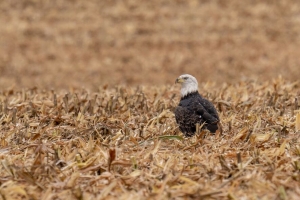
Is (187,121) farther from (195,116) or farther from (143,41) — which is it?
(143,41)

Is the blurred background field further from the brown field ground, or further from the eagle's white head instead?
the eagle's white head

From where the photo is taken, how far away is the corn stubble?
4254mm

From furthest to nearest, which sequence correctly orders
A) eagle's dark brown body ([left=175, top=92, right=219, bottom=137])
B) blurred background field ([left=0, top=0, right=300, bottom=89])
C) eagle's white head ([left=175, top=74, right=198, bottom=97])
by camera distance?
1. blurred background field ([left=0, top=0, right=300, bottom=89])
2. eagle's white head ([left=175, top=74, right=198, bottom=97])
3. eagle's dark brown body ([left=175, top=92, right=219, bottom=137])

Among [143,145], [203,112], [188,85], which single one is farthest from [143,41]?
[143,145]

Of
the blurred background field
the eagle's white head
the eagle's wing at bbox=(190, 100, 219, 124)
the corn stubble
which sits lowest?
the corn stubble

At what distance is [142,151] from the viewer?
5.05m

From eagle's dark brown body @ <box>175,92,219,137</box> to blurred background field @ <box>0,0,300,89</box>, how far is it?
1091 centimetres

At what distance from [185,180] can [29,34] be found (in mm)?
17409

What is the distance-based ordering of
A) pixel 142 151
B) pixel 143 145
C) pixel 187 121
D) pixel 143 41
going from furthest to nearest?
pixel 143 41, pixel 187 121, pixel 143 145, pixel 142 151

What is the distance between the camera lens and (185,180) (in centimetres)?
430

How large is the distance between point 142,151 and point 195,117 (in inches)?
40.5

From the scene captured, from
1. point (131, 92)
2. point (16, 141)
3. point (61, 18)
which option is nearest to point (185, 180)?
point (16, 141)

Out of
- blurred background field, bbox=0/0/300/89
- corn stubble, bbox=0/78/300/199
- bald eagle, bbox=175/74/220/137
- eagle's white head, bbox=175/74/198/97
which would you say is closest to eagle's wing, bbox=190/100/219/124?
bald eagle, bbox=175/74/220/137

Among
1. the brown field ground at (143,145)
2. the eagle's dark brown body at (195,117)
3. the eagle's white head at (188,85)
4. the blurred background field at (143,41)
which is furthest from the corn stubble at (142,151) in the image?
the blurred background field at (143,41)
